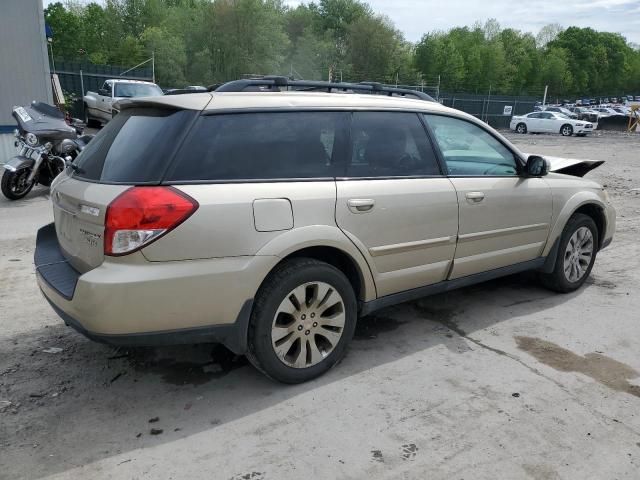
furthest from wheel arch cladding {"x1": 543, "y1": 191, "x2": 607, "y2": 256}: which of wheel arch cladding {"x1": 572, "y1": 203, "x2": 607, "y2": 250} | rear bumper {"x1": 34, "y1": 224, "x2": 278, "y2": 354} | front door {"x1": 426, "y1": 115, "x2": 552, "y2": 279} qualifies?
rear bumper {"x1": 34, "y1": 224, "x2": 278, "y2": 354}

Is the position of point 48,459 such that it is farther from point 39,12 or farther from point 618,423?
point 39,12

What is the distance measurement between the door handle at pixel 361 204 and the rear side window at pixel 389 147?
0.60ft

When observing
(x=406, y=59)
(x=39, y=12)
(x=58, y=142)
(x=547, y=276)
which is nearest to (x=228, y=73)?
(x=406, y=59)

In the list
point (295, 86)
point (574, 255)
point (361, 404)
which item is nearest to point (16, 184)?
point (295, 86)

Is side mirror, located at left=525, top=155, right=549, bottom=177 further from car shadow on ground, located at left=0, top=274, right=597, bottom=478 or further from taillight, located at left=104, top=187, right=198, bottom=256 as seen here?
taillight, located at left=104, top=187, right=198, bottom=256

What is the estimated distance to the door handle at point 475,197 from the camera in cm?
395

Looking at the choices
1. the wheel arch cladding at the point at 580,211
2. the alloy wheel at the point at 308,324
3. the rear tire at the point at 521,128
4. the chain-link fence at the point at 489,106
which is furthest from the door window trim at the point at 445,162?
the chain-link fence at the point at 489,106

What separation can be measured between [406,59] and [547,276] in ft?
200

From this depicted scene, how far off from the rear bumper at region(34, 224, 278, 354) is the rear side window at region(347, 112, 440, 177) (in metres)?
1.01

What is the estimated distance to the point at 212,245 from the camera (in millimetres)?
2801

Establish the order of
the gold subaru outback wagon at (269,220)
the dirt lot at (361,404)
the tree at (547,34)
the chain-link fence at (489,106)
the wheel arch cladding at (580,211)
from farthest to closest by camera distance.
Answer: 1. the tree at (547,34)
2. the chain-link fence at (489,106)
3. the wheel arch cladding at (580,211)
4. the gold subaru outback wagon at (269,220)
5. the dirt lot at (361,404)

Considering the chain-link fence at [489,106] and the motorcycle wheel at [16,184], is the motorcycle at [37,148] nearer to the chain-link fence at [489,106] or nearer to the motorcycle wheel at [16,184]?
the motorcycle wheel at [16,184]

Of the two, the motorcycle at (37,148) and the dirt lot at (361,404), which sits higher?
the motorcycle at (37,148)

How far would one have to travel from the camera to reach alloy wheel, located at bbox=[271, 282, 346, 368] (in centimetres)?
314
